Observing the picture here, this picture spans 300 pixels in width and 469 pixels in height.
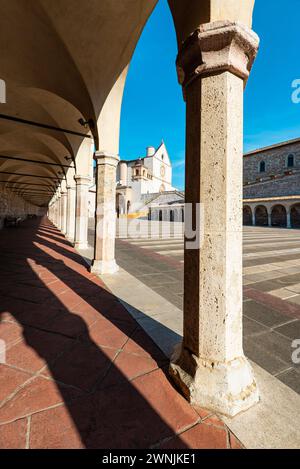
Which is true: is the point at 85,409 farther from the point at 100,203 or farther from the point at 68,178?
the point at 68,178

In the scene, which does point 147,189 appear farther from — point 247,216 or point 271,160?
point 271,160

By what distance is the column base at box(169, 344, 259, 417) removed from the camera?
1.44 meters

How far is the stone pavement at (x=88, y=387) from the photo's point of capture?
126 centimetres

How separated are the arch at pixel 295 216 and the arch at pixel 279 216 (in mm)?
974

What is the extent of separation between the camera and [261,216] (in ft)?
97.8

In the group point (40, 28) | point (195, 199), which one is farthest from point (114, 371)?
point (40, 28)

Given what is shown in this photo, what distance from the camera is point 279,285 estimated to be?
14.0ft

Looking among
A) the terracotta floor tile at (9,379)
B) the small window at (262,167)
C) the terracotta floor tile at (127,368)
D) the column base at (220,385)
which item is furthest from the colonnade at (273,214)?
the terracotta floor tile at (9,379)

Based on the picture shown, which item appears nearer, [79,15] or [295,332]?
[295,332]

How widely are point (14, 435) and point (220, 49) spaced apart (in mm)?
2770

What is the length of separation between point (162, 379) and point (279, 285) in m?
3.52

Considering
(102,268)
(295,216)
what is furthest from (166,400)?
(295,216)

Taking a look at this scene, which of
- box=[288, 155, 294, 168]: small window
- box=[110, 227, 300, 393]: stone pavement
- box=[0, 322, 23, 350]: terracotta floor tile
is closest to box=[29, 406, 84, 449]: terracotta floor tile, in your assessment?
box=[0, 322, 23, 350]: terracotta floor tile
